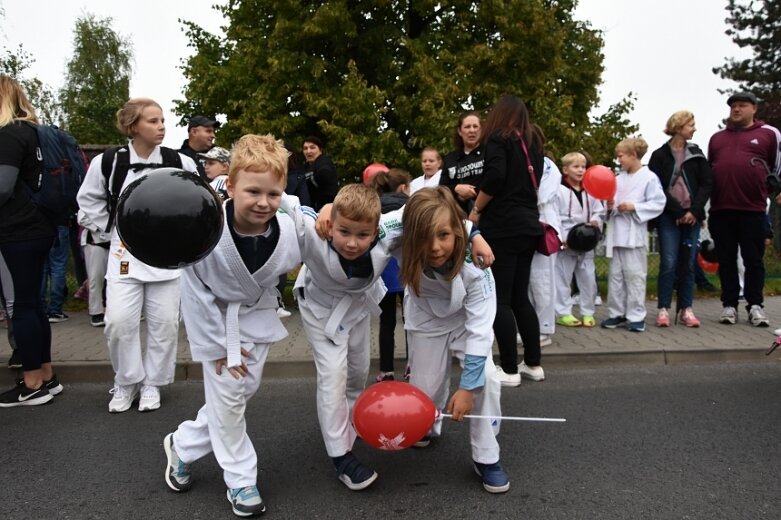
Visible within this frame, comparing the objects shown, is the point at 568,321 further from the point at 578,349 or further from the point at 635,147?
the point at 635,147

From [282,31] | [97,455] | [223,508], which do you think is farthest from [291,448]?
[282,31]

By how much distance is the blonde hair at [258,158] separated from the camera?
2.60 m

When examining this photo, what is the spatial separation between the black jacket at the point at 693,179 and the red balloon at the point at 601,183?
515mm

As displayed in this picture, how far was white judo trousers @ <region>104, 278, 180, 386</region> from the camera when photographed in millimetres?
4082

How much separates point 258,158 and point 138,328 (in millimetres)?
2030

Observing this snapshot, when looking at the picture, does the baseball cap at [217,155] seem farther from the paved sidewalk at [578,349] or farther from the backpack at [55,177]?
the paved sidewalk at [578,349]

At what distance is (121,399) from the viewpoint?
13.9ft

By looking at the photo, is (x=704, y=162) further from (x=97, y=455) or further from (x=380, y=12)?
(x=380, y=12)

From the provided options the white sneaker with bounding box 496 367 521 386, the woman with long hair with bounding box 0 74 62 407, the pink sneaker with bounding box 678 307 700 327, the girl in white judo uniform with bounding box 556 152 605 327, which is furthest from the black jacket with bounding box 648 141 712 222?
the woman with long hair with bounding box 0 74 62 407

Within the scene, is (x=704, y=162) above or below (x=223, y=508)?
above

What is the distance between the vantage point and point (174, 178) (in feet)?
7.61

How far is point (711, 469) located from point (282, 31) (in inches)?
579

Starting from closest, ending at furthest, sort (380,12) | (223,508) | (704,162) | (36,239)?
(223,508) → (36,239) → (704,162) → (380,12)

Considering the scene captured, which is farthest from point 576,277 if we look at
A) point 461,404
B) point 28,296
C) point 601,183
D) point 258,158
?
point 28,296
